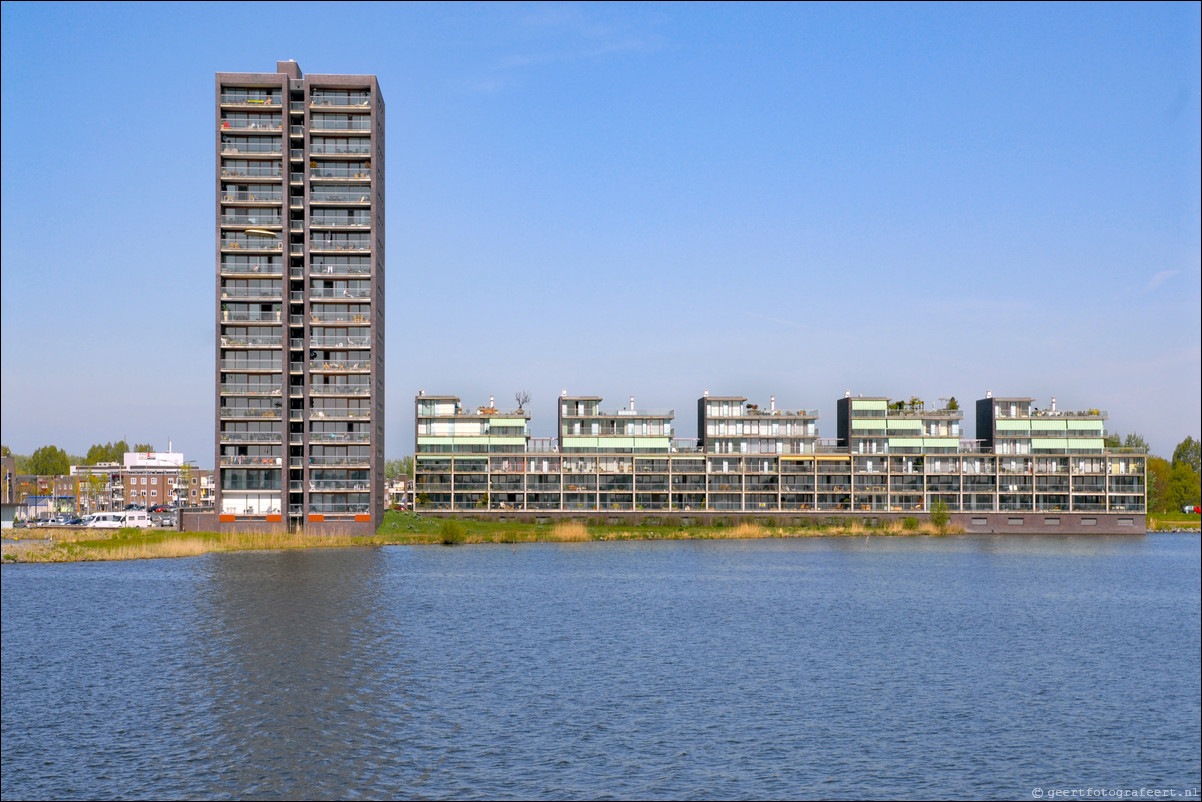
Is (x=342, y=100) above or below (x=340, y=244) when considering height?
above

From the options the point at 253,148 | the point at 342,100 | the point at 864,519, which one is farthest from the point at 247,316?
the point at 864,519

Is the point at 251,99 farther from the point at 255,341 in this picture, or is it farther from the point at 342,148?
the point at 255,341

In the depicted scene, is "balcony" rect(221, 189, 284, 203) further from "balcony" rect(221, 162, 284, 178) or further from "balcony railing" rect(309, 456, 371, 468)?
"balcony railing" rect(309, 456, 371, 468)

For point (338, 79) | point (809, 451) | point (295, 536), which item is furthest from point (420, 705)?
point (809, 451)

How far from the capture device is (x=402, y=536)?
138m

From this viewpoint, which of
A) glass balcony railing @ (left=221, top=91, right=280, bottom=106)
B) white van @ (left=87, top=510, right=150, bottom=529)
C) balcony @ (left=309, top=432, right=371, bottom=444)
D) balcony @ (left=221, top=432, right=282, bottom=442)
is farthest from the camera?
white van @ (left=87, top=510, right=150, bottom=529)

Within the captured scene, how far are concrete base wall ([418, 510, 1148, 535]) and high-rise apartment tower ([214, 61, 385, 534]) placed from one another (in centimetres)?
3428

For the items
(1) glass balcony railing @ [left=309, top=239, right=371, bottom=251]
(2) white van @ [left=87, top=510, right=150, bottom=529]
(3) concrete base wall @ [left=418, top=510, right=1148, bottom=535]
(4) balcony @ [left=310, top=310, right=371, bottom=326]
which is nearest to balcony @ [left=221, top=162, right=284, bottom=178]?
(1) glass balcony railing @ [left=309, top=239, right=371, bottom=251]

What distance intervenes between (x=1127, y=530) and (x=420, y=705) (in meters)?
166

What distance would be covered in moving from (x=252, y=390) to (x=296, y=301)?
12304 mm

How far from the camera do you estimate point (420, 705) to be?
47.0 metres

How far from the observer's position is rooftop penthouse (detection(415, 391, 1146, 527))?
577 feet

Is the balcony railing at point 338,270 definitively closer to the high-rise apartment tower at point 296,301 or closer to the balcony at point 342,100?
the high-rise apartment tower at point 296,301

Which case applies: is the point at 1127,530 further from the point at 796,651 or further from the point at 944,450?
the point at 796,651
